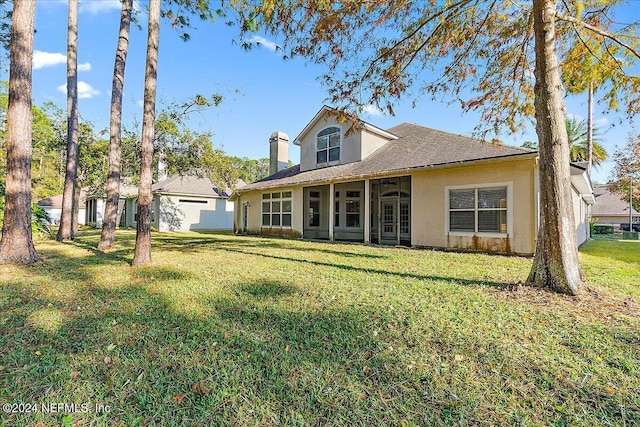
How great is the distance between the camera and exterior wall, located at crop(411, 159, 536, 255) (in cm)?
871

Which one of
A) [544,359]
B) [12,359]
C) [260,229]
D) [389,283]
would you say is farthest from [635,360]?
[260,229]

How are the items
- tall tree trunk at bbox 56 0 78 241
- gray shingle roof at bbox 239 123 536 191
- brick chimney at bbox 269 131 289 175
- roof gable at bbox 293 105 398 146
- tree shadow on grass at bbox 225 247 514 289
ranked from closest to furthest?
tree shadow on grass at bbox 225 247 514 289, gray shingle roof at bbox 239 123 536 191, tall tree trunk at bbox 56 0 78 241, roof gable at bbox 293 105 398 146, brick chimney at bbox 269 131 289 175

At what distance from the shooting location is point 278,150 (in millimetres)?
20188

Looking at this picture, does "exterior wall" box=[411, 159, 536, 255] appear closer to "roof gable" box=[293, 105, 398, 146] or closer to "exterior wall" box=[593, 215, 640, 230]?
"roof gable" box=[293, 105, 398, 146]

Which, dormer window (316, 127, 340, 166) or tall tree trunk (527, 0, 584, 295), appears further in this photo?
dormer window (316, 127, 340, 166)

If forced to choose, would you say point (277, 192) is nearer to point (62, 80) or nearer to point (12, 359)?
point (62, 80)

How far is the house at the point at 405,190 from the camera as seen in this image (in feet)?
29.5

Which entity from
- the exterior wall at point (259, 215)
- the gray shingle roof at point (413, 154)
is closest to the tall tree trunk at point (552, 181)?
the gray shingle roof at point (413, 154)

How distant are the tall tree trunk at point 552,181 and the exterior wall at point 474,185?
428 centimetres

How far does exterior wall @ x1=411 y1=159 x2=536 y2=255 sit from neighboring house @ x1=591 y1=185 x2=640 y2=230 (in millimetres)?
34463

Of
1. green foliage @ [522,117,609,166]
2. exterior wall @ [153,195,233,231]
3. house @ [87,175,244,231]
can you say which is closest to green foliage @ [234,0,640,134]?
house @ [87,175,244,231]

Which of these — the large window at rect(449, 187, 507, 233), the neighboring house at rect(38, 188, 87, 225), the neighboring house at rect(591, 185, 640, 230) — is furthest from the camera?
the neighboring house at rect(591, 185, 640, 230)

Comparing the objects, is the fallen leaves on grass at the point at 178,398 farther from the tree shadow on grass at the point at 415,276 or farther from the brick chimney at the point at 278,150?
the brick chimney at the point at 278,150

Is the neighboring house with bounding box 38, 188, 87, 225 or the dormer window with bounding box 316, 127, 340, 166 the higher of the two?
the dormer window with bounding box 316, 127, 340, 166
